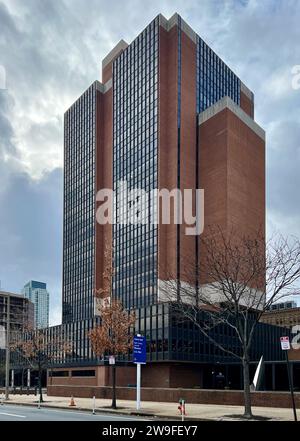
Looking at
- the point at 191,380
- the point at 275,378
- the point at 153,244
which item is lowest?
the point at 191,380

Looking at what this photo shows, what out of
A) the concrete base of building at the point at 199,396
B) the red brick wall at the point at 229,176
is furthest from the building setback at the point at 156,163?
the concrete base of building at the point at 199,396

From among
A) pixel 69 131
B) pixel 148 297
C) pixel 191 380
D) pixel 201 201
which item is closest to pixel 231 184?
pixel 201 201

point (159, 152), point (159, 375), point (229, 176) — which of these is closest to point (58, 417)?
point (159, 375)

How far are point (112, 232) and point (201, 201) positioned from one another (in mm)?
20820

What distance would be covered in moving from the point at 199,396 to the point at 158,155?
2664 inches

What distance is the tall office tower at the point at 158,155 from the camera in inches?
3829

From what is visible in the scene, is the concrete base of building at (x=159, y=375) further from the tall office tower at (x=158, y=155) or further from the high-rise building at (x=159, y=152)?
the high-rise building at (x=159, y=152)

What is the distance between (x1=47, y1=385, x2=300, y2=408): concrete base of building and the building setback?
32.6 m

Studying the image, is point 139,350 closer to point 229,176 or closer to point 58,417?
point 58,417

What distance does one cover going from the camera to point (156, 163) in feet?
326

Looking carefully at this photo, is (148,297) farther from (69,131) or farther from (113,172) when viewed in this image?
(69,131)

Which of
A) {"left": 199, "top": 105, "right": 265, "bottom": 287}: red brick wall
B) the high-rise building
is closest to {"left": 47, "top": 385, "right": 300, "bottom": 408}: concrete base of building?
the high-rise building

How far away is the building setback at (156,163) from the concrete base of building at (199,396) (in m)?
32.6

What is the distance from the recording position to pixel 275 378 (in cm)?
4822
